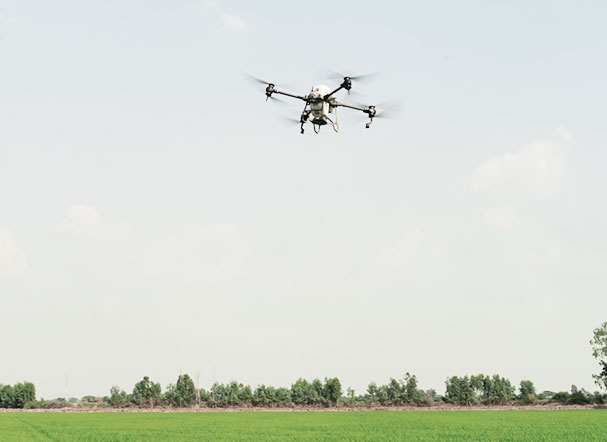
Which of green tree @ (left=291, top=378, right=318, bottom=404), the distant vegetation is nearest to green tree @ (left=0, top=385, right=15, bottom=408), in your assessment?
the distant vegetation

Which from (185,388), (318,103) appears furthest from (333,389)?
(318,103)

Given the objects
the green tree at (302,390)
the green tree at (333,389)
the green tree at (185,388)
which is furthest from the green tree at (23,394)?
the green tree at (333,389)

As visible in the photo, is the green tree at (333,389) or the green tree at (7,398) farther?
the green tree at (7,398)

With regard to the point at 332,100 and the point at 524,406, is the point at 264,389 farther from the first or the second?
the point at 332,100

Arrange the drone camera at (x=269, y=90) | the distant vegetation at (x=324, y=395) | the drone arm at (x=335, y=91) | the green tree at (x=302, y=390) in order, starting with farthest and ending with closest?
the green tree at (x=302, y=390)
the distant vegetation at (x=324, y=395)
the drone camera at (x=269, y=90)
the drone arm at (x=335, y=91)

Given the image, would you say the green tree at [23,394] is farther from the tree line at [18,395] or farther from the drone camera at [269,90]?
the drone camera at [269,90]

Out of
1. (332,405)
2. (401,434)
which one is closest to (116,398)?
(332,405)

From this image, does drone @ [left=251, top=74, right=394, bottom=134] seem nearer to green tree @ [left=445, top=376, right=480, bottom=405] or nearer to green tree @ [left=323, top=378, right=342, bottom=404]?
green tree @ [left=323, top=378, right=342, bottom=404]

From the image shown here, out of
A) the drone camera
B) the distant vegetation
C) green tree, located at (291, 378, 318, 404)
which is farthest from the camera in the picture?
green tree, located at (291, 378, 318, 404)

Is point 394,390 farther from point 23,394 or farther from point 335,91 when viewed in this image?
point 335,91
